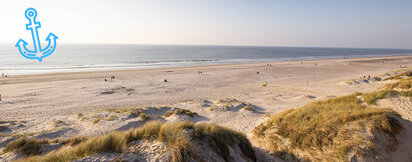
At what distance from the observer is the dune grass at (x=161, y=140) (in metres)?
4.40

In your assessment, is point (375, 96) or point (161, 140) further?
point (375, 96)

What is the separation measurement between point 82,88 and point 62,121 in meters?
13.0

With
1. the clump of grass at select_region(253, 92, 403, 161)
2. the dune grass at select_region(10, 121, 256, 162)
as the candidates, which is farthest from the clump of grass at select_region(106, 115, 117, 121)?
the clump of grass at select_region(253, 92, 403, 161)

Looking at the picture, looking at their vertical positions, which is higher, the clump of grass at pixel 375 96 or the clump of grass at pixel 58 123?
the clump of grass at pixel 375 96

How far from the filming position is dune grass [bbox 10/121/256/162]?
4398 mm

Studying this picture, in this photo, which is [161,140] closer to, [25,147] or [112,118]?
[25,147]

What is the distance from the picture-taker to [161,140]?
500 cm

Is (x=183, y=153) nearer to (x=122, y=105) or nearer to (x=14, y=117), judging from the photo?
(x=122, y=105)

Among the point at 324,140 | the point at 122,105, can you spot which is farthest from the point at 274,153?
the point at 122,105

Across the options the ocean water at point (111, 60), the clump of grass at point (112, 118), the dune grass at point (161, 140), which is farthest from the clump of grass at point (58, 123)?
the ocean water at point (111, 60)

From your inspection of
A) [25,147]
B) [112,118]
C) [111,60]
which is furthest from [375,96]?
[111,60]

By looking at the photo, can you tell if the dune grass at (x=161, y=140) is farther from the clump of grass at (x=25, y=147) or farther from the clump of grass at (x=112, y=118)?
the clump of grass at (x=112, y=118)

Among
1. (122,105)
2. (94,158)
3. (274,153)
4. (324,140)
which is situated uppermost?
(94,158)

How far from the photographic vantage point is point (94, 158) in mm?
Result: 4238
